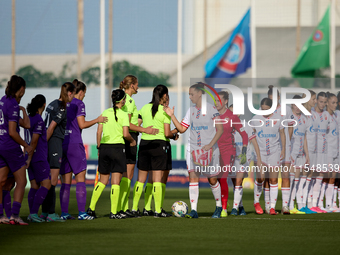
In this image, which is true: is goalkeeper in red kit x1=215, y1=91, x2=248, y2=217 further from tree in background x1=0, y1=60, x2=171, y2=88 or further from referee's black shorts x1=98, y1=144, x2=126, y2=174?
tree in background x1=0, y1=60, x2=171, y2=88

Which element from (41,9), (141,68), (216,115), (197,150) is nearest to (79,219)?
(197,150)

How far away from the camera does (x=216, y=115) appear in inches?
382

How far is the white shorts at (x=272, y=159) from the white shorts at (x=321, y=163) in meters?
1.39

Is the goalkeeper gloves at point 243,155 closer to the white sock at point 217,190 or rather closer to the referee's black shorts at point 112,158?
the white sock at point 217,190

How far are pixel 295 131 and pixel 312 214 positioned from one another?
164cm

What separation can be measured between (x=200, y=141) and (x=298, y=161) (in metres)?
2.63

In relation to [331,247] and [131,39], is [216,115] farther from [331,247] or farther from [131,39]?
[131,39]

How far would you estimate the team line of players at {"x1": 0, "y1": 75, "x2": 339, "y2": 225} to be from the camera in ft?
27.7

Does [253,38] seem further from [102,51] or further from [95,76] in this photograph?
[95,76]

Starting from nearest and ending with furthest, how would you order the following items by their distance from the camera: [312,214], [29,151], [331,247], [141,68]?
[331,247]
[29,151]
[312,214]
[141,68]

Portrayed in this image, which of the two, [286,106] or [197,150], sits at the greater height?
[286,106]

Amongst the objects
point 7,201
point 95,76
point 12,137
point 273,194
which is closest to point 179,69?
point 95,76

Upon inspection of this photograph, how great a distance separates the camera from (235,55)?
21.4 metres

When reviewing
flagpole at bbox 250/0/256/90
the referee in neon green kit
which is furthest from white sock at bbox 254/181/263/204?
flagpole at bbox 250/0/256/90
